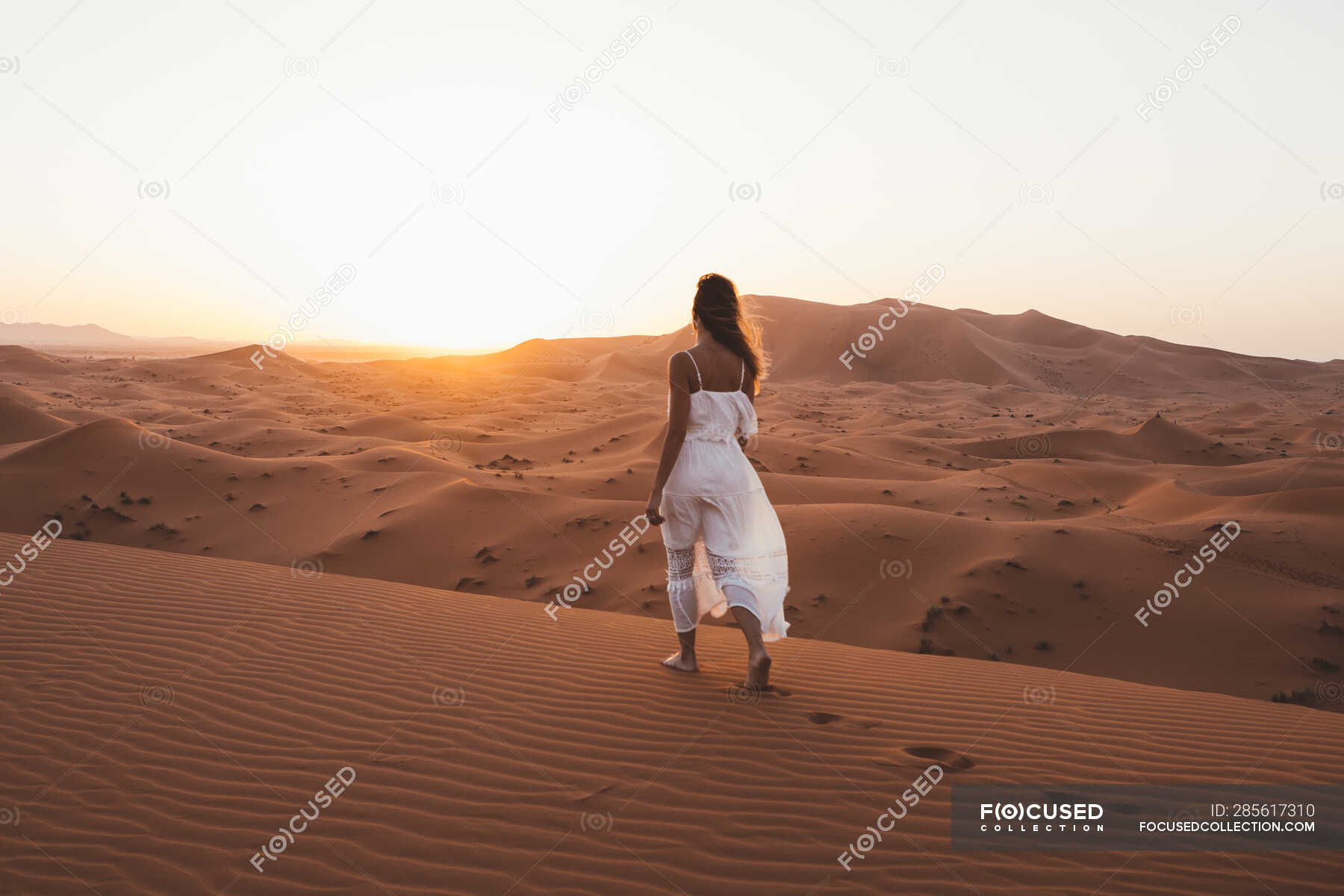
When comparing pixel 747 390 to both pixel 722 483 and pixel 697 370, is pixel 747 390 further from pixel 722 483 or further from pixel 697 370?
pixel 722 483

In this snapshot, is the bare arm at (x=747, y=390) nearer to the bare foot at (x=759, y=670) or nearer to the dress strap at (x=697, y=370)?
the dress strap at (x=697, y=370)

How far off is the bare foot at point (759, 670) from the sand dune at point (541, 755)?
12 cm

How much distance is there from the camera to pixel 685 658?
16.1 ft

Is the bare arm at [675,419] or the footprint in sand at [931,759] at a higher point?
the bare arm at [675,419]

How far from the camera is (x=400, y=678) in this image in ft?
15.6

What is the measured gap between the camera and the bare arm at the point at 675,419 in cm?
429

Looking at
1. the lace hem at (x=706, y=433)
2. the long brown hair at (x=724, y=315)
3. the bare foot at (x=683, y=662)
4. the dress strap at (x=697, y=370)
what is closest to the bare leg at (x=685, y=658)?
the bare foot at (x=683, y=662)

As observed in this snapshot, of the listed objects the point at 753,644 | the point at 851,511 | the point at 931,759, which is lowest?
the point at 931,759

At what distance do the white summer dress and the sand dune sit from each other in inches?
27.1

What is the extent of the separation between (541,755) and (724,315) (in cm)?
253

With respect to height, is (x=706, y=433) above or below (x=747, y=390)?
below

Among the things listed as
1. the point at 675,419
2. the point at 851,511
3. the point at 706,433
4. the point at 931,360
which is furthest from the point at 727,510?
the point at 931,360

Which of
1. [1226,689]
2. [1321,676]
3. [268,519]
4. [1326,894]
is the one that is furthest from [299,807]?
[268,519]

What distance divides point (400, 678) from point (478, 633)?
1074 millimetres
